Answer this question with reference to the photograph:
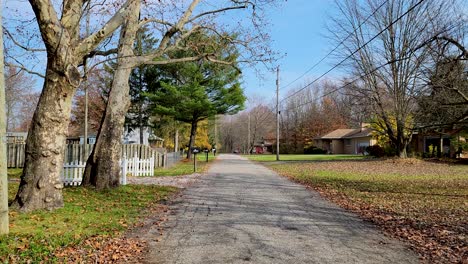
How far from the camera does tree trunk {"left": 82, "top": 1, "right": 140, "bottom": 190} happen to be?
37.7ft

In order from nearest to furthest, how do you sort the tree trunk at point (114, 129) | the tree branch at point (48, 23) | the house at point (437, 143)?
the tree branch at point (48, 23) → the tree trunk at point (114, 129) → the house at point (437, 143)

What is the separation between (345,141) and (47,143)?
6103cm

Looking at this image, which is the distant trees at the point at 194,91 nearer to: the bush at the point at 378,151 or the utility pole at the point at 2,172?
the bush at the point at 378,151

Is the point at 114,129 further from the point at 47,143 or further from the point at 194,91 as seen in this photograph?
the point at 194,91

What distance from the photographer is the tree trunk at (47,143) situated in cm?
758

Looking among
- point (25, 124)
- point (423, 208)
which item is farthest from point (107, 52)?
point (25, 124)

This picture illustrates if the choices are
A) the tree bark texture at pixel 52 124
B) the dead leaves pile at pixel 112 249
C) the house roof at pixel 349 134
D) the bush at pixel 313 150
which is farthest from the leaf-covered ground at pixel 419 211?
the bush at pixel 313 150

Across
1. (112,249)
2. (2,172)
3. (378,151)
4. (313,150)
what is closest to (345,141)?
(313,150)

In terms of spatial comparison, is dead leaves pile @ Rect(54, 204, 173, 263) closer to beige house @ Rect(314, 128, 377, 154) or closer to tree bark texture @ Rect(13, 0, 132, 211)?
tree bark texture @ Rect(13, 0, 132, 211)

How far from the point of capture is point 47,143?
25.4 ft

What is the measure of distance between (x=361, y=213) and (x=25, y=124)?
6071cm

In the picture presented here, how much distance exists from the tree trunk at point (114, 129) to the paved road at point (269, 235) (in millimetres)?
2861

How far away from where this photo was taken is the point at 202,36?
15.4 m

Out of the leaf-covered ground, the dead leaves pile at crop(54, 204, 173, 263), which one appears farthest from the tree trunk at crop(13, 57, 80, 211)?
the leaf-covered ground
